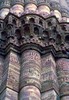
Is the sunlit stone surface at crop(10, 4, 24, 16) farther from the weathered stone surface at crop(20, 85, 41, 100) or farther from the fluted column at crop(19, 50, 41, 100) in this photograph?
the weathered stone surface at crop(20, 85, 41, 100)

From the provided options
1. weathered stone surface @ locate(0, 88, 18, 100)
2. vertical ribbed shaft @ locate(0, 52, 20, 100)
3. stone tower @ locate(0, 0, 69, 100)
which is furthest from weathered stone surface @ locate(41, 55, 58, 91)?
weathered stone surface @ locate(0, 88, 18, 100)

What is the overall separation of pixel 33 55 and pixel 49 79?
0.72m

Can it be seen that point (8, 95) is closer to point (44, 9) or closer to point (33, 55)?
point (33, 55)

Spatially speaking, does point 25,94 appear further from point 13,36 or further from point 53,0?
point 53,0

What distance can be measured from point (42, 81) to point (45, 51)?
3.20ft

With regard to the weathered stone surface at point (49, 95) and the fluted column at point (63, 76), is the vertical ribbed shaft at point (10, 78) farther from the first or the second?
the fluted column at point (63, 76)

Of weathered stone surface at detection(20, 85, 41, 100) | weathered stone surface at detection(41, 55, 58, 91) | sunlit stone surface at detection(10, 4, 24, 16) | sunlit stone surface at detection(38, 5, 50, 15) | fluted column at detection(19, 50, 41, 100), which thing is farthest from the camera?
sunlit stone surface at detection(38, 5, 50, 15)

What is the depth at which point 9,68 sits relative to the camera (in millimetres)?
7754

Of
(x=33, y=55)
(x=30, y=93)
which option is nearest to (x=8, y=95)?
(x=30, y=93)

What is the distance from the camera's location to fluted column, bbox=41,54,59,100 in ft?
24.0

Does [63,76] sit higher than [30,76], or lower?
higher

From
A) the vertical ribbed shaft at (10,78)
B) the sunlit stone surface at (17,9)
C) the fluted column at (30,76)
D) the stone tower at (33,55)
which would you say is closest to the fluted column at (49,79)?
the stone tower at (33,55)

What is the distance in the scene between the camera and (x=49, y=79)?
7578 mm

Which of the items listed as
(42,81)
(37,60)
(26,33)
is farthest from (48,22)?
(42,81)
